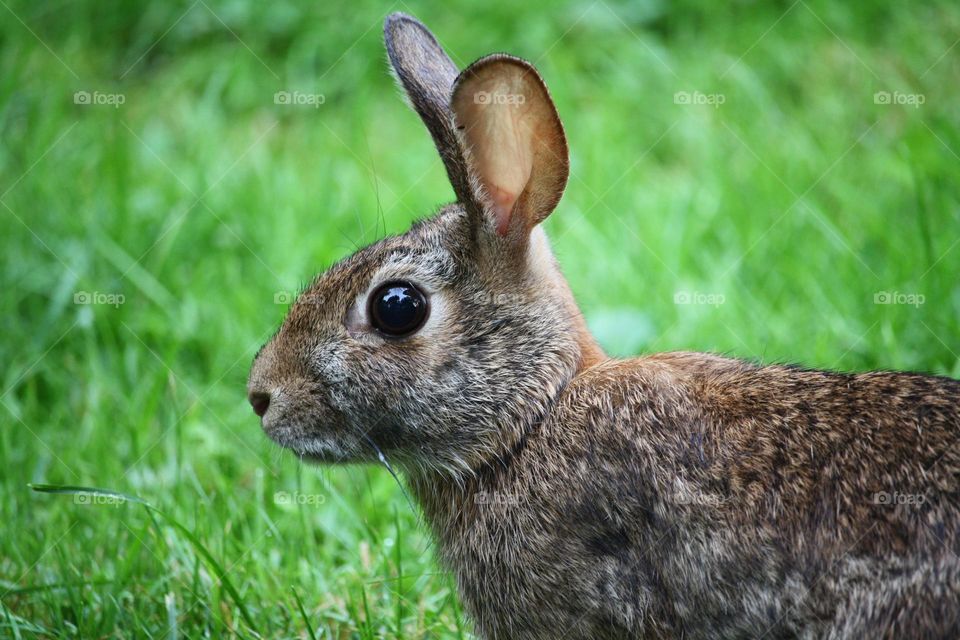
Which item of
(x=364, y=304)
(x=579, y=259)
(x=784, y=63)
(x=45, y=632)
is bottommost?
(x=45, y=632)

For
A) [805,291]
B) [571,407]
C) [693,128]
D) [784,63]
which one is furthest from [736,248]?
[571,407]

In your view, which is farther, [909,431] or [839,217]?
[839,217]

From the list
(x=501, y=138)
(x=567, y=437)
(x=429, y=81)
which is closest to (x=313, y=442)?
(x=567, y=437)

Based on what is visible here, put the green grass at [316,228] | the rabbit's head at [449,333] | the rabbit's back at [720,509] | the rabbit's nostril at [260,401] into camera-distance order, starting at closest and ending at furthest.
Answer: the rabbit's back at [720,509] < the rabbit's head at [449,333] < the rabbit's nostril at [260,401] < the green grass at [316,228]

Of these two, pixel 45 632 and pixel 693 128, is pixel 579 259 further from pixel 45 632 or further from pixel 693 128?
pixel 45 632

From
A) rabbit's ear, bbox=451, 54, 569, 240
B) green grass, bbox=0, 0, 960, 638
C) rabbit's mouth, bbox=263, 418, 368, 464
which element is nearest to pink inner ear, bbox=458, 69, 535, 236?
rabbit's ear, bbox=451, 54, 569, 240

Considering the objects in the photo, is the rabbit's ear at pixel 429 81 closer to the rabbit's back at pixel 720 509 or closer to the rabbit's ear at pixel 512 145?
the rabbit's ear at pixel 512 145

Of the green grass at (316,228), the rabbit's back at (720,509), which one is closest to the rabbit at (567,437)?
the rabbit's back at (720,509)
